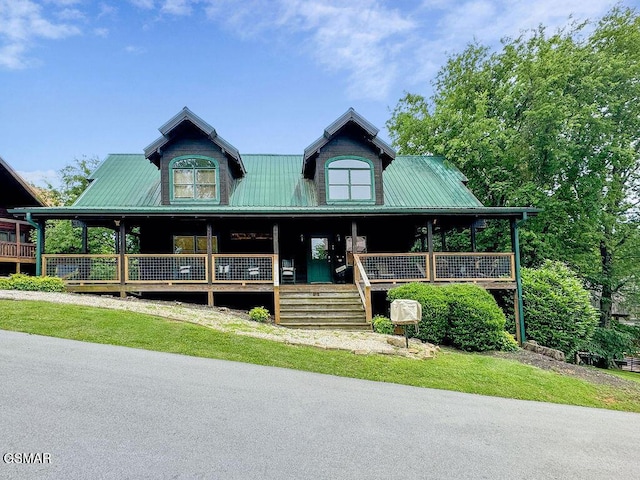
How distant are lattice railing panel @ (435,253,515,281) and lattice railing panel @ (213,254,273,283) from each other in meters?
6.24

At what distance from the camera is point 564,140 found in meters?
18.8

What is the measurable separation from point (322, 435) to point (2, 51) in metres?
25.7

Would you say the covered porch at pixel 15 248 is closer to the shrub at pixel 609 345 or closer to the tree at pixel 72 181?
the tree at pixel 72 181

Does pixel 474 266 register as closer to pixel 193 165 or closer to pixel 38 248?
pixel 193 165

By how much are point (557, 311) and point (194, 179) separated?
14.2 meters

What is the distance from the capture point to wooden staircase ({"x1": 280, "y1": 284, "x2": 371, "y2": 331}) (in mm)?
11602

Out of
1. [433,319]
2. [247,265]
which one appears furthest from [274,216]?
[433,319]

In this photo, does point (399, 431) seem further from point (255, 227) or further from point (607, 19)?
point (607, 19)

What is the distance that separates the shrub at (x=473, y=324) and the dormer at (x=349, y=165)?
5.92 meters

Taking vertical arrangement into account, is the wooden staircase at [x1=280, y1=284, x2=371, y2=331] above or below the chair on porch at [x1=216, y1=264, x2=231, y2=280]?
below

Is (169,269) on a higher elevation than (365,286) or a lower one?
higher

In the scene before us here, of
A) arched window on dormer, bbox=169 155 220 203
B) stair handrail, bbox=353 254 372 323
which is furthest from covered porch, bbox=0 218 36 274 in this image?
stair handrail, bbox=353 254 372 323

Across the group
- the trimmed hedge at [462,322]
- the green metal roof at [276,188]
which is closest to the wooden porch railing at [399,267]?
the green metal roof at [276,188]

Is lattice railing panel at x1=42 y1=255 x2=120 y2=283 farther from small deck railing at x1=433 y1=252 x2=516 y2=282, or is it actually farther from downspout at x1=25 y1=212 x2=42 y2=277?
small deck railing at x1=433 y1=252 x2=516 y2=282
